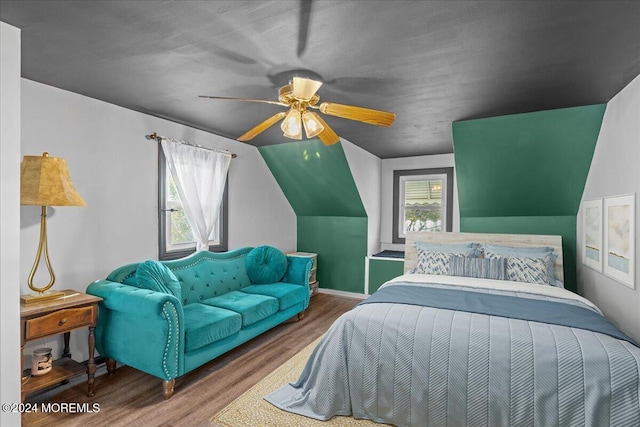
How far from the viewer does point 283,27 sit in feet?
5.51

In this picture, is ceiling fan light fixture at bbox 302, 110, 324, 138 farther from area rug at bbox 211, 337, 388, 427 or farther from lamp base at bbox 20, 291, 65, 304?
lamp base at bbox 20, 291, 65, 304

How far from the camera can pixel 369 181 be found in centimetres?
503

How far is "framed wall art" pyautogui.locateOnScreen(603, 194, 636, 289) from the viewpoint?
234 cm

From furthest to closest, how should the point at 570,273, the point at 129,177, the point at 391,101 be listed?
the point at 570,273 < the point at 129,177 < the point at 391,101

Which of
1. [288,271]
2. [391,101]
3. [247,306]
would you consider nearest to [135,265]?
[247,306]

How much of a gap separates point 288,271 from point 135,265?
1.79 metres

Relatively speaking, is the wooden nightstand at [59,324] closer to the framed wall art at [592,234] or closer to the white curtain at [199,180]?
the white curtain at [199,180]

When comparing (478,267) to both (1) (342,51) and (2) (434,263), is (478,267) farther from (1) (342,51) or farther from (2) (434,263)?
(1) (342,51)

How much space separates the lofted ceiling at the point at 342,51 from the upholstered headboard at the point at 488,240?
1.56 metres

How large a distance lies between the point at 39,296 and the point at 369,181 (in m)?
3.97

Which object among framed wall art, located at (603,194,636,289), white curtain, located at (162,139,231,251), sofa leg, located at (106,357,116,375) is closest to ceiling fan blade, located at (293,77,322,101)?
white curtain, located at (162,139,231,251)

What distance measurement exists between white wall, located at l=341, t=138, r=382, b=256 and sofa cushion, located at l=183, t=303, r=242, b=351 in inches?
94.7

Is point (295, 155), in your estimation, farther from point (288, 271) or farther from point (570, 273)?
point (570, 273)

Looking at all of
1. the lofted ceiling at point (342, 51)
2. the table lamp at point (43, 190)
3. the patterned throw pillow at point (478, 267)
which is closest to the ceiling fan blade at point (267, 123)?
the lofted ceiling at point (342, 51)
